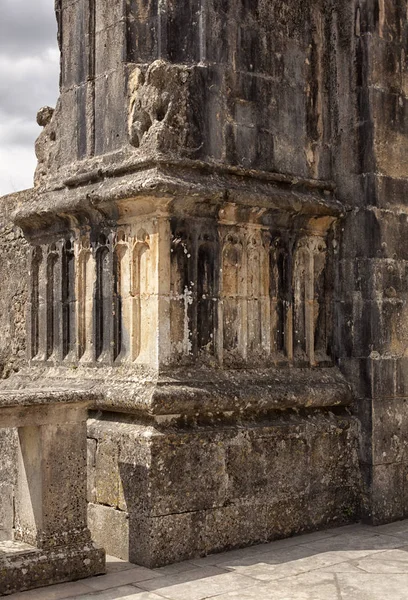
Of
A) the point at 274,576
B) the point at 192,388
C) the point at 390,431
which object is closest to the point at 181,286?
the point at 192,388

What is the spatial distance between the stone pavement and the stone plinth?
132mm

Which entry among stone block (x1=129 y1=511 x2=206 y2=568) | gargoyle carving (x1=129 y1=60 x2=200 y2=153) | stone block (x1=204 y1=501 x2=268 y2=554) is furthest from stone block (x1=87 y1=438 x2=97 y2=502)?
gargoyle carving (x1=129 y1=60 x2=200 y2=153)

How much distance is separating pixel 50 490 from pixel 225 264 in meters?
2.03

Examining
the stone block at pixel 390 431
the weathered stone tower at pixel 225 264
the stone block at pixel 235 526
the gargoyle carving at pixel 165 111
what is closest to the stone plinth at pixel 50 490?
the weathered stone tower at pixel 225 264

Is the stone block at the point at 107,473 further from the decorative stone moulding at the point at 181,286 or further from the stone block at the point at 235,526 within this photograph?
the stone block at the point at 235,526

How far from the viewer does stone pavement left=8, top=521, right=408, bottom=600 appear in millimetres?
5141

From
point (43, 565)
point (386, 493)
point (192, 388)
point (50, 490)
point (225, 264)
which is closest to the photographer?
point (43, 565)

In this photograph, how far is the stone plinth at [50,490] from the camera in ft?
17.5

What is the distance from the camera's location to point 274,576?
18.1 ft

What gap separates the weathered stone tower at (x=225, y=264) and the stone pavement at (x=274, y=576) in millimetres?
211

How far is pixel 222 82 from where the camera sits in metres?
6.44

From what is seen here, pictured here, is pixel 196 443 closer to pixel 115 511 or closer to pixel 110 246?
pixel 115 511

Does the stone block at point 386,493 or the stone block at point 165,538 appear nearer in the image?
the stone block at point 165,538

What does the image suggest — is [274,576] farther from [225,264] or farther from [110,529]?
[225,264]
